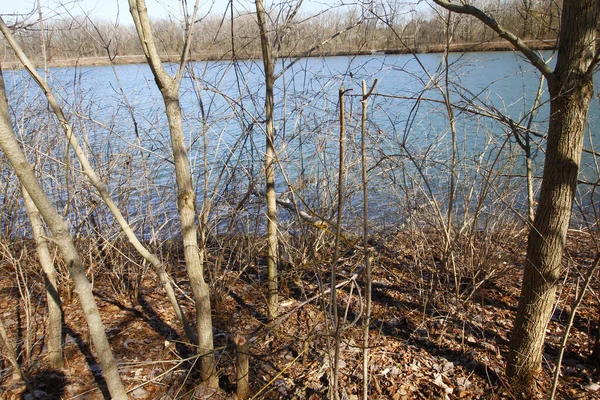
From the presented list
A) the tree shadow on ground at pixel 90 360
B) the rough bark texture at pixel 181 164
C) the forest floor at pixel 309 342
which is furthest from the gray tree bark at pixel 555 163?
the tree shadow on ground at pixel 90 360

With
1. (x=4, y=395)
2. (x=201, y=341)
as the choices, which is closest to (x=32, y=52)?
(x=4, y=395)

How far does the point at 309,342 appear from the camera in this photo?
3.29m

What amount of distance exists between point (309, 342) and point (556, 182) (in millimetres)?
1922

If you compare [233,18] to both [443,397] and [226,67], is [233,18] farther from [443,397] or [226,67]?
[443,397]

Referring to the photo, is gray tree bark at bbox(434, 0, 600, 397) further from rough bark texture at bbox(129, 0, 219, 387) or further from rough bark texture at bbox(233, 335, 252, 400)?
rough bark texture at bbox(233, 335, 252, 400)

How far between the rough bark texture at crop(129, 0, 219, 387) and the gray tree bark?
5.12ft

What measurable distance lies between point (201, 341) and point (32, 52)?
12.5 ft

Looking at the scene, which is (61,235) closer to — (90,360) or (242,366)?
(242,366)

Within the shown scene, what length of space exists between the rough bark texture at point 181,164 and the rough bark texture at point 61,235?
472 mm

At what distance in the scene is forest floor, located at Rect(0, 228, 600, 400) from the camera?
3.09 m

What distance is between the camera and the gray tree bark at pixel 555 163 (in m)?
2.45

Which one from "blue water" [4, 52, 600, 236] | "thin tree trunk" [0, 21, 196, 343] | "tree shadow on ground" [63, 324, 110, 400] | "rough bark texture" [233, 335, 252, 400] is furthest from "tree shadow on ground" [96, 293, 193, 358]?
"thin tree trunk" [0, 21, 196, 343]

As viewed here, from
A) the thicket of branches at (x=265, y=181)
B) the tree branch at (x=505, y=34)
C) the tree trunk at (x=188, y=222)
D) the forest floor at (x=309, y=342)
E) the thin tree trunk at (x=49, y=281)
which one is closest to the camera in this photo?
the tree trunk at (x=188, y=222)

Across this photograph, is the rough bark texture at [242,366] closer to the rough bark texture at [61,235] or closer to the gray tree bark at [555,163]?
the rough bark texture at [61,235]
